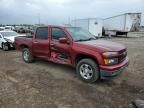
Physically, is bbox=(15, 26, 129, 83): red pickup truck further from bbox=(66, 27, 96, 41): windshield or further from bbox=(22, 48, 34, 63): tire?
bbox=(22, 48, 34, 63): tire

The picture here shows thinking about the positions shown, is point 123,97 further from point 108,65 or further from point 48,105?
point 48,105

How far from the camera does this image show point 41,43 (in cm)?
657

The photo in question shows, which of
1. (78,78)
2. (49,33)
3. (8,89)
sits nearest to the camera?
(8,89)

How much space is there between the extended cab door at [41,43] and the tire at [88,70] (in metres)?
1.70

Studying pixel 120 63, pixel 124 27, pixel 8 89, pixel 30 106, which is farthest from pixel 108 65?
pixel 124 27

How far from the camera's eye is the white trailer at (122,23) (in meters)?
24.6

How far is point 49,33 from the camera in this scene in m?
6.31

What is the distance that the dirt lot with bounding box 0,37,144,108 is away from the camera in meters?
3.90

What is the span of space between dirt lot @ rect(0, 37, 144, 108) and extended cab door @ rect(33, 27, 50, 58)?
28.6 inches

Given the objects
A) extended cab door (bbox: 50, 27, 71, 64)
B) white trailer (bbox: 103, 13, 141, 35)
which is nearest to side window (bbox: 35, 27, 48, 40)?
extended cab door (bbox: 50, 27, 71, 64)

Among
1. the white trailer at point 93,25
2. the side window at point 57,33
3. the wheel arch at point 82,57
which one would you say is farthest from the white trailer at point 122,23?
A: the wheel arch at point 82,57

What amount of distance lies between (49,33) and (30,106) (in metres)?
3.26

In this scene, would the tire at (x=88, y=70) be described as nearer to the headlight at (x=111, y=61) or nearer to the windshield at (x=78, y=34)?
the headlight at (x=111, y=61)

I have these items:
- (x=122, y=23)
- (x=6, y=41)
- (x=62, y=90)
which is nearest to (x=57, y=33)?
(x=62, y=90)
